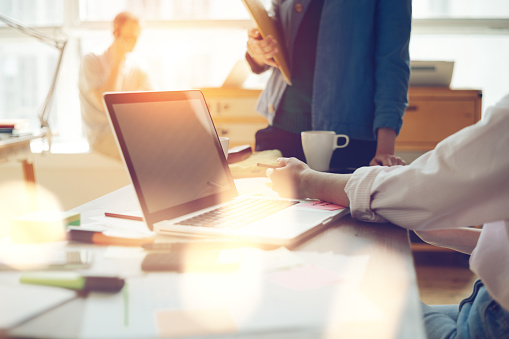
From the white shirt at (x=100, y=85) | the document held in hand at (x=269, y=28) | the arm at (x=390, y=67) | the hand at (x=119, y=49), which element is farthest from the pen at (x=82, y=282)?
the hand at (x=119, y=49)

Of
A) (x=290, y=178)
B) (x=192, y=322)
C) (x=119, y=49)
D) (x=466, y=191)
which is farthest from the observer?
(x=119, y=49)

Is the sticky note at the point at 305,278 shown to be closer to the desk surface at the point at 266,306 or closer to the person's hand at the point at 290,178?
the desk surface at the point at 266,306

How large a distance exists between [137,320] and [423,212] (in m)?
0.48

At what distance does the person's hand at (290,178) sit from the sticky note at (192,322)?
0.56 metres

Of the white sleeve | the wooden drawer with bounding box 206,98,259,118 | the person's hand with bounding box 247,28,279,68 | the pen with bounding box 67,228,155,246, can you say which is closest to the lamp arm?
the wooden drawer with bounding box 206,98,259,118

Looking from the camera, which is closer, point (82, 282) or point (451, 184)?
point (82, 282)

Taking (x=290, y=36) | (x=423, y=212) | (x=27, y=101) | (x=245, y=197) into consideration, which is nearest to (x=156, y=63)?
(x=27, y=101)

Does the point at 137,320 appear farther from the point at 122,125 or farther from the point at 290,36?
the point at 290,36

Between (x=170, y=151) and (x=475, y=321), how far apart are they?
23.2 inches

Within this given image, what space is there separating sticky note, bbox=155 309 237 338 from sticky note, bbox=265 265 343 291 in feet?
0.35

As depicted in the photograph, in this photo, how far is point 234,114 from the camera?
3.06 meters

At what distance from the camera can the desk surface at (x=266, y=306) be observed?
0.52 m

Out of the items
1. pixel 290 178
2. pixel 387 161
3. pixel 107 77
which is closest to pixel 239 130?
pixel 107 77

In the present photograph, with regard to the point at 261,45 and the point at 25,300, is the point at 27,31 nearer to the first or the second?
the point at 261,45
